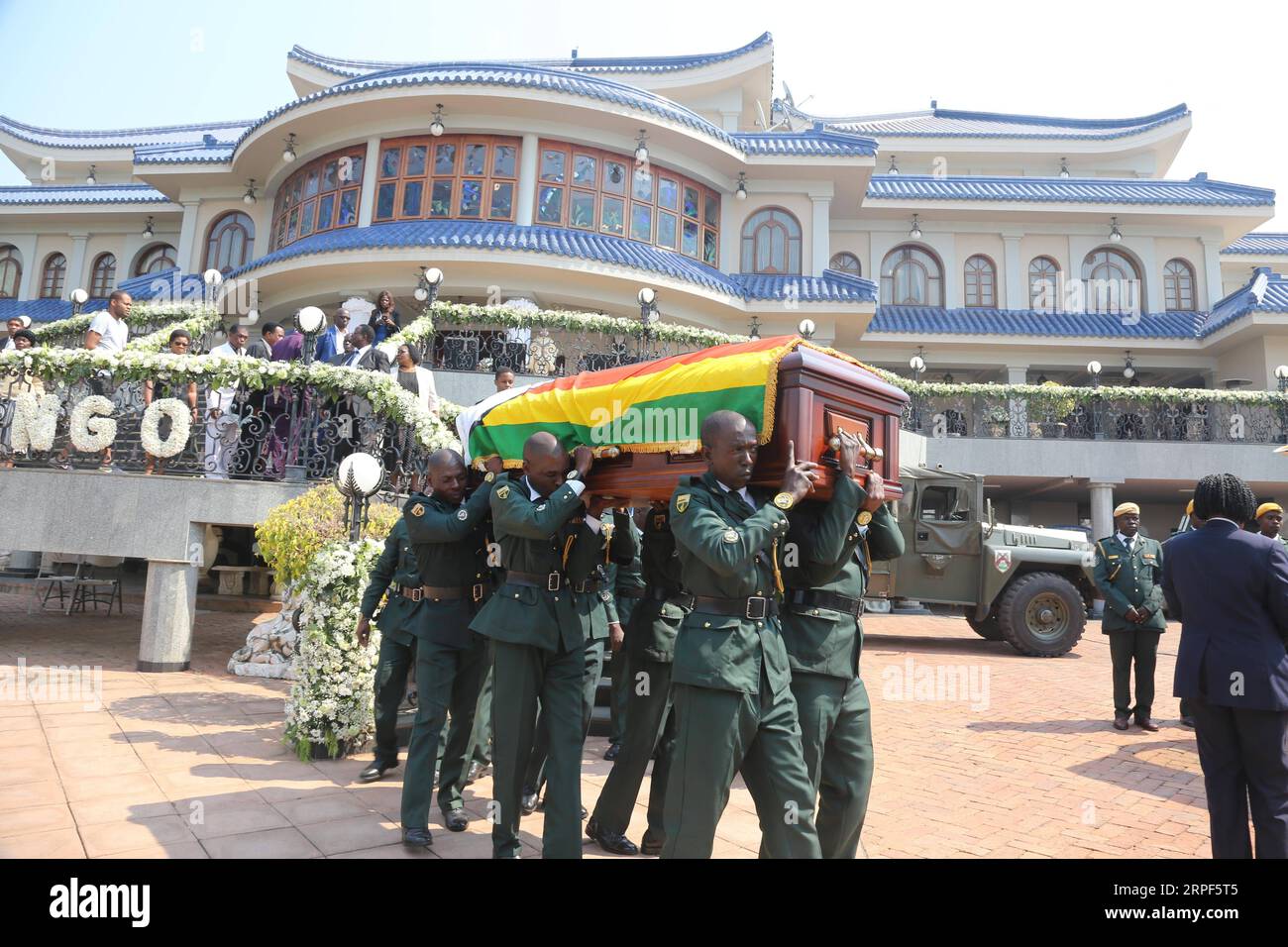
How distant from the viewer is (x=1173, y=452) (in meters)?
17.2

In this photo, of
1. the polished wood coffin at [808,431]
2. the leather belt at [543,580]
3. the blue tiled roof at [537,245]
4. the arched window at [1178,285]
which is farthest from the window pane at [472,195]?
the arched window at [1178,285]

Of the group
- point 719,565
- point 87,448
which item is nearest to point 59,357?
point 87,448

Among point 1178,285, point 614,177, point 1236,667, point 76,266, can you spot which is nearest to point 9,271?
point 76,266

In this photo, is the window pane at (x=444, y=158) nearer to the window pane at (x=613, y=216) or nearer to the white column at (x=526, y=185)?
the white column at (x=526, y=185)

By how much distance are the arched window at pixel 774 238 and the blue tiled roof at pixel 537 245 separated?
1.52 metres

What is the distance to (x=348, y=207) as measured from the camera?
16.9m

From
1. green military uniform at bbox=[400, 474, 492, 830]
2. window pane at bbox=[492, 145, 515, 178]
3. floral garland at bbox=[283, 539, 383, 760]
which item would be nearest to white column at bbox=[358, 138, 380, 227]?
window pane at bbox=[492, 145, 515, 178]

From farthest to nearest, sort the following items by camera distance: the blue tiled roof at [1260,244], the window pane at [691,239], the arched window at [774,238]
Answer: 1. the blue tiled roof at [1260,244]
2. the arched window at [774,238]
3. the window pane at [691,239]

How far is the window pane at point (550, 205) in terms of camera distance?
54.4ft

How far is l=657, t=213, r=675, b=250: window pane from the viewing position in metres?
17.5

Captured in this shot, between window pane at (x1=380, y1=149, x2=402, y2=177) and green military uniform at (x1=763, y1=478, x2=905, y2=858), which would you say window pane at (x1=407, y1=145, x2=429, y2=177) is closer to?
window pane at (x1=380, y1=149, x2=402, y2=177)

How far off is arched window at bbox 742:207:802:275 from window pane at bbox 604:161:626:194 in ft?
11.8

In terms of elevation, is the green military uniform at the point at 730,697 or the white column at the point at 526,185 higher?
the white column at the point at 526,185

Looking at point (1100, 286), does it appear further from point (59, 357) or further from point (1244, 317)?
point (59, 357)
